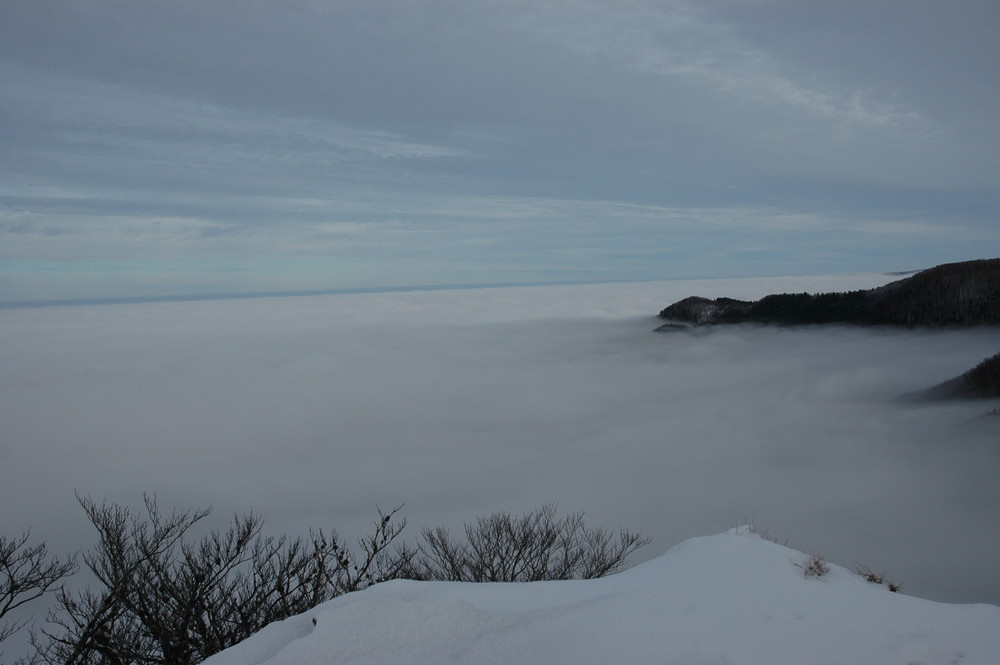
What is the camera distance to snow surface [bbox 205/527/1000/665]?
6.29 m

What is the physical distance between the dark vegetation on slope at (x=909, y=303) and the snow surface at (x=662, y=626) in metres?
156

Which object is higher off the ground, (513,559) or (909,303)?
(909,303)

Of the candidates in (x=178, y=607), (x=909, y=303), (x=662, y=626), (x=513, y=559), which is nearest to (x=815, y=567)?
(x=662, y=626)

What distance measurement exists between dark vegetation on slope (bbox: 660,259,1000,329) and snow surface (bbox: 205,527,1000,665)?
156 metres

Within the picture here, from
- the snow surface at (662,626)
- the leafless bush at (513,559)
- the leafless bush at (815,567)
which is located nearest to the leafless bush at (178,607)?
the leafless bush at (513,559)

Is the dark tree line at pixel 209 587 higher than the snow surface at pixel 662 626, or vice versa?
the snow surface at pixel 662 626

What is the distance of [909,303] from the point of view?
146750 millimetres

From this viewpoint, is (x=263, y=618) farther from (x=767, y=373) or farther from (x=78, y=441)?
(x=78, y=441)

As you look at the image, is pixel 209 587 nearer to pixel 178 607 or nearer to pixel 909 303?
pixel 178 607

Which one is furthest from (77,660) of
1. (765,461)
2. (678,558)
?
(765,461)

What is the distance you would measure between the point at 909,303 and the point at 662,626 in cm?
17217

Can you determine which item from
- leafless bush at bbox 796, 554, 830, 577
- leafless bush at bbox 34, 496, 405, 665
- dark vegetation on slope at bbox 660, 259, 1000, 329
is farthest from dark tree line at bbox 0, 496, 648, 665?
dark vegetation on slope at bbox 660, 259, 1000, 329

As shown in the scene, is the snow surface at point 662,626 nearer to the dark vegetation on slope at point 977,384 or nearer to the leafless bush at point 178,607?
the leafless bush at point 178,607

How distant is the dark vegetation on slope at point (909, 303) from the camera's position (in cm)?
13300
